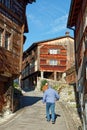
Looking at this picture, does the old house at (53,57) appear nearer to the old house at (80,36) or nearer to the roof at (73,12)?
the old house at (80,36)

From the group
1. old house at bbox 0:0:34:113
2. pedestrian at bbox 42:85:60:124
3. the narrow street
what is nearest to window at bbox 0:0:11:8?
old house at bbox 0:0:34:113

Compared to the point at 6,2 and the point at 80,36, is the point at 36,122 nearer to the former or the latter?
the point at 80,36

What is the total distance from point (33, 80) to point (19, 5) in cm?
3877

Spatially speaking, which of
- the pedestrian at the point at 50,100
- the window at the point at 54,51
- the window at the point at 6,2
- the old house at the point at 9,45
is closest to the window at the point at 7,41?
the old house at the point at 9,45

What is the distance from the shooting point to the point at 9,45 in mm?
19453

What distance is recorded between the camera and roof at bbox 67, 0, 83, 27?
17911 millimetres

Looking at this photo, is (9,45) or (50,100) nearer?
(50,100)

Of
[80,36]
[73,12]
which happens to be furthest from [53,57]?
[80,36]

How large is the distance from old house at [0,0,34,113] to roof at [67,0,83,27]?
350 centimetres

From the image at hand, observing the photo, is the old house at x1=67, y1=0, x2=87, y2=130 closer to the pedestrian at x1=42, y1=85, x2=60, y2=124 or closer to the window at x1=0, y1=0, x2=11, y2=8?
the pedestrian at x1=42, y1=85, x2=60, y2=124

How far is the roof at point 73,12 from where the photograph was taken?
58.8 ft

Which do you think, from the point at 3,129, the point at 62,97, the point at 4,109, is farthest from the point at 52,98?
the point at 62,97

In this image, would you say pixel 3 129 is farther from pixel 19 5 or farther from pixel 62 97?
pixel 62 97

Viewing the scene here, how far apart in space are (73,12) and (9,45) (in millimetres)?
4692
